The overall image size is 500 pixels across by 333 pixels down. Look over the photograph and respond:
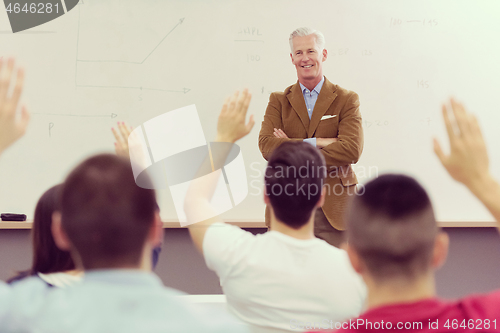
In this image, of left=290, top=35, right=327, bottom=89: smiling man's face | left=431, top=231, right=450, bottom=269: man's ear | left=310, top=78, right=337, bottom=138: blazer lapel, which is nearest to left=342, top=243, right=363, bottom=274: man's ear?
left=431, top=231, right=450, bottom=269: man's ear

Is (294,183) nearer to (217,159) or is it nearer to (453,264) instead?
(217,159)

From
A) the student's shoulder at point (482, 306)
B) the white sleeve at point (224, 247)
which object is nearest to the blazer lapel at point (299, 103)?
the white sleeve at point (224, 247)

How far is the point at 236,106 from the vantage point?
3.61 ft

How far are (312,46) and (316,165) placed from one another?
4.59 feet

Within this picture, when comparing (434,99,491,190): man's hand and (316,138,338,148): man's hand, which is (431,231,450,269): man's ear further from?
(316,138,338,148): man's hand

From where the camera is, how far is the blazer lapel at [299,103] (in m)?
2.46

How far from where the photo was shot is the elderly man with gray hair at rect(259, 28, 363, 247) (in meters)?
2.35

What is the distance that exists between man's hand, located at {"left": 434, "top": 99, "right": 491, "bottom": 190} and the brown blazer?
151 centimetres

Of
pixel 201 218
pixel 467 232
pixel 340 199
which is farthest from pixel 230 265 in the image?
pixel 467 232

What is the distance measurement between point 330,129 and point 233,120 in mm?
1446

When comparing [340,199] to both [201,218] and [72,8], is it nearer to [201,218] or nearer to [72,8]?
[201,218]

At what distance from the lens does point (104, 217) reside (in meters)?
0.74

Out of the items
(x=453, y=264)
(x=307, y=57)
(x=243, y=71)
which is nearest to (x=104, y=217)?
(x=307, y=57)

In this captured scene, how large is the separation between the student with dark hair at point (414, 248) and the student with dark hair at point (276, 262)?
8.9 inches
